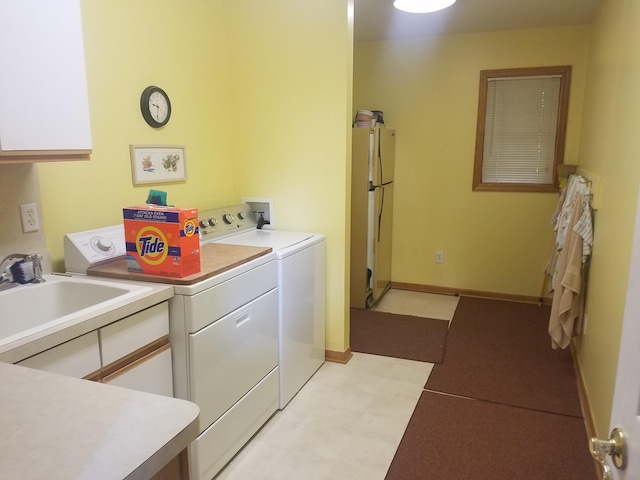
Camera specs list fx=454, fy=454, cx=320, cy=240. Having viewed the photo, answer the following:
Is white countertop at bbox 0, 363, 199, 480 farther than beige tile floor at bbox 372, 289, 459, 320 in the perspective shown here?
No

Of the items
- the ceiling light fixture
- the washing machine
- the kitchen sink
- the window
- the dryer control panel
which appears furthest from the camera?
the window

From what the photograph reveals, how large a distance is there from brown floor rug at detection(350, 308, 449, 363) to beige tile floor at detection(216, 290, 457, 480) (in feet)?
0.39

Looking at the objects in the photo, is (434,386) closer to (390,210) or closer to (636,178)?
(636,178)

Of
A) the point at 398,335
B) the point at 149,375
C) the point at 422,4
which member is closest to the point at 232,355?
the point at 149,375

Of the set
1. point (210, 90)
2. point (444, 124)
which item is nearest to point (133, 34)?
point (210, 90)

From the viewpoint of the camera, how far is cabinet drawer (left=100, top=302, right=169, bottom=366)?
4.87ft

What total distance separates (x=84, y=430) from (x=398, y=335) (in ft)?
9.94

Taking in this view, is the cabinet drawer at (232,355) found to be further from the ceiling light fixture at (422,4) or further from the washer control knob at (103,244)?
the ceiling light fixture at (422,4)

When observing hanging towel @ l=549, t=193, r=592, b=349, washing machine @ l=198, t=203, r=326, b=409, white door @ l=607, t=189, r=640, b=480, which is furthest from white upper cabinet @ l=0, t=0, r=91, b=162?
hanging towel @ l=549, t=193, r=592, b=349

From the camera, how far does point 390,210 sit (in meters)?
4.57

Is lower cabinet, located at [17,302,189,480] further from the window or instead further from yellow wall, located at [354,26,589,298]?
the window

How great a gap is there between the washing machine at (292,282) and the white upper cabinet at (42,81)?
1016 millimetres

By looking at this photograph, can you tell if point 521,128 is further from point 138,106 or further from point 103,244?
point 103,244

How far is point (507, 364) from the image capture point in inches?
120
